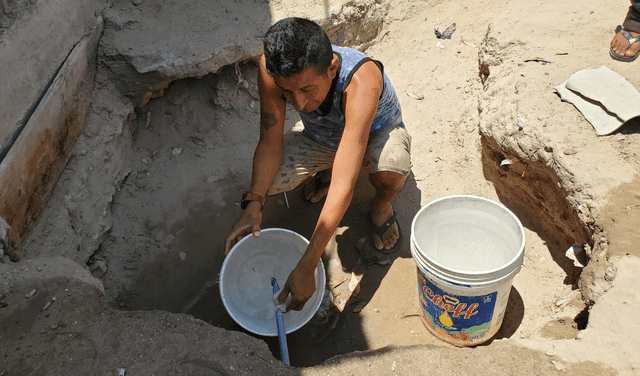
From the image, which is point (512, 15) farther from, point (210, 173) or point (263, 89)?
point (210, 173)

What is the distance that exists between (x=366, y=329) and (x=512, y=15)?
258cm

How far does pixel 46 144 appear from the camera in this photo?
242cm

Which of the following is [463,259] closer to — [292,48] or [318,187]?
[318,187]

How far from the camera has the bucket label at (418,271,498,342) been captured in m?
2.04

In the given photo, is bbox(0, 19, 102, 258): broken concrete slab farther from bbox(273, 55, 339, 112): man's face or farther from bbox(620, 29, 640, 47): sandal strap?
bbox(620, 29, 640, 47): sandal strap

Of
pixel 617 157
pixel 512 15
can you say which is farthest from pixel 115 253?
pixel 512 15

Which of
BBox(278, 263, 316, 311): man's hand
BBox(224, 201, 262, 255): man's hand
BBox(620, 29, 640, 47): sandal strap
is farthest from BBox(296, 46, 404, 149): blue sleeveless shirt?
BBox(620, 29, 640, 47): sandal strap

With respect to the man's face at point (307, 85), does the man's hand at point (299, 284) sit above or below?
below

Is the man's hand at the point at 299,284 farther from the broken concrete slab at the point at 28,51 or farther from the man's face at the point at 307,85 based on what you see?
the broken concrete slab at the point at 28,51

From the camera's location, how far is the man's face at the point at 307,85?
6.10 feet

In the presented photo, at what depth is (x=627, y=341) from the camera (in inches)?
68.1

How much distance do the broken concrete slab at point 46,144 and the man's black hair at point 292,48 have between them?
132cm

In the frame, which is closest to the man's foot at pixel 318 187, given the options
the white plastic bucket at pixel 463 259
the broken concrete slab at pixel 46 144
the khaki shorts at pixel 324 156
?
the khaki shorts at pixel 324 156

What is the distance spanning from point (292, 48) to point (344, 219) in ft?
5.05
